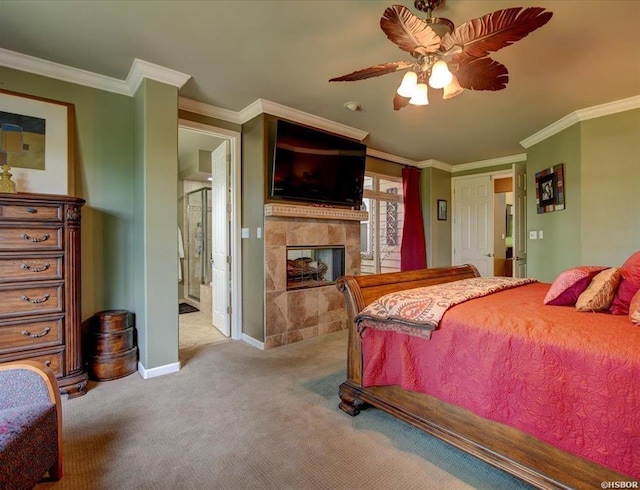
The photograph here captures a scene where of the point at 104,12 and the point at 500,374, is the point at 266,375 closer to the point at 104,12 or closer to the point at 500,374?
the point at 500,374

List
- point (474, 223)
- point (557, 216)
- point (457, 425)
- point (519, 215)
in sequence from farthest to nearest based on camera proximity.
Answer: point (474, 223) < point (519, 215) < point (557, 216) < point (457, 425)

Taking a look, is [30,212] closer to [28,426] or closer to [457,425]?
[28,426]

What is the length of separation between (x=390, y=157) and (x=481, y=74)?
131 inches

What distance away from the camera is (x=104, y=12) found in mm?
2033

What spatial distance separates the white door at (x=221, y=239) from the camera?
3.81 meters

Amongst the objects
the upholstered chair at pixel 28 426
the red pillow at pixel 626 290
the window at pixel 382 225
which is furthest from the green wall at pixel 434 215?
the upholstered chair at pixel 28 426

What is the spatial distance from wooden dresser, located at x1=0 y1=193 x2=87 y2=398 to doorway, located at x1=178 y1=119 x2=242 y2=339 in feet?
5.01

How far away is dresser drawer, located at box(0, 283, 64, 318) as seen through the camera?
85.6 inches

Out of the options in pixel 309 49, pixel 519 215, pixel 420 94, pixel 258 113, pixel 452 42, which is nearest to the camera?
pixel 452 42

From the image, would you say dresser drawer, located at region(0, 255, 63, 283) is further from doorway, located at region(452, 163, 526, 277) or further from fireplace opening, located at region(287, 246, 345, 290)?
doorway, located at region(452, 163, 526, 277)

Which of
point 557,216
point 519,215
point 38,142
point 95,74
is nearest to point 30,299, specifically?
point 38,142

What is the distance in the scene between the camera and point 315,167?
3.73 m

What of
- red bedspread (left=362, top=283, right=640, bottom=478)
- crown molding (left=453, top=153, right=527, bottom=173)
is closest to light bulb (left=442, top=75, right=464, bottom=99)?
red bedspread (left=362, top=283, right=640, bottom=478)

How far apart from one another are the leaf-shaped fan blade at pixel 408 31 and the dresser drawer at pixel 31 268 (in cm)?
260
